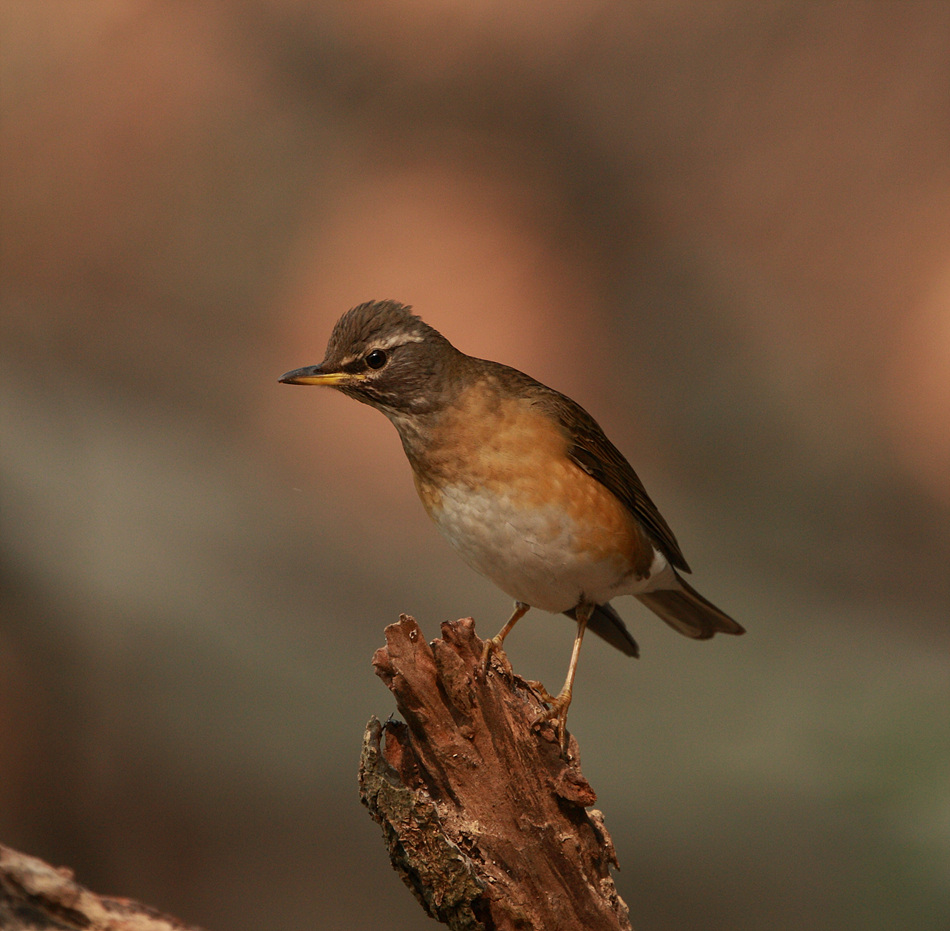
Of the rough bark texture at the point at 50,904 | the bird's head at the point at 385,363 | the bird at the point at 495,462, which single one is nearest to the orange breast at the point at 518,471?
the bird at the point at 495,462

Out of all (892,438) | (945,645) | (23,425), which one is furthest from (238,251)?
(945,645)

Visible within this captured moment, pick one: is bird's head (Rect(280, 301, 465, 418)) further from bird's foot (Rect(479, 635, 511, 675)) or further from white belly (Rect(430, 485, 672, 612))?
bird's foot (Rect(479, 635, 511, 675))

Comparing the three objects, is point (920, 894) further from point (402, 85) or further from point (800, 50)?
point (402, 85)

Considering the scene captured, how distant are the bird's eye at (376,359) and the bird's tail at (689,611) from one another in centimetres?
178

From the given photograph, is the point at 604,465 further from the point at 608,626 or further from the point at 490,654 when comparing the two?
the point at 490,654

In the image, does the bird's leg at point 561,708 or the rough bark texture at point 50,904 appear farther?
the bird's leg at point 561,708

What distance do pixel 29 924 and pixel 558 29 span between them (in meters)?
10.1

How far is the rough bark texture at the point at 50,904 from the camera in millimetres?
2416

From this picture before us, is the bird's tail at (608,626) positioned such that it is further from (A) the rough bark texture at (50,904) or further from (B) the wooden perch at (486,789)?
(A) the rough bark texture at (50,904)

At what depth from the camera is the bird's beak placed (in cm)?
391

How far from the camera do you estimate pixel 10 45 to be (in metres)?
10.2

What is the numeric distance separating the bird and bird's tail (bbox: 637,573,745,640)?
69 cm

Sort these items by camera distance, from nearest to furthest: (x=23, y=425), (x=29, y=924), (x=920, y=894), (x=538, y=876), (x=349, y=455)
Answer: (x=29, y=924), (x=538, y=876), (x=920, y=894), (x=23, y=425), (x=349, y=455)

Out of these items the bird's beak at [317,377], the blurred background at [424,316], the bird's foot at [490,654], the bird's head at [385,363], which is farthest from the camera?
the blurred background at [424,316]
